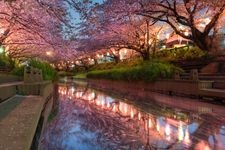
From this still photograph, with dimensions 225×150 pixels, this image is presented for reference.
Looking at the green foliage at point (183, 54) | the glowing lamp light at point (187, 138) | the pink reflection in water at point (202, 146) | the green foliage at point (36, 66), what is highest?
the green foliage at point (183, 54)

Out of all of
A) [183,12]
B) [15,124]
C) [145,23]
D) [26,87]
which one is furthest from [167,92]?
[15,124]

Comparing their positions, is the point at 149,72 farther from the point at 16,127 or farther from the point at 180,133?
the point at 16,127

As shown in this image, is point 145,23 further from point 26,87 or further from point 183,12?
point 26,87

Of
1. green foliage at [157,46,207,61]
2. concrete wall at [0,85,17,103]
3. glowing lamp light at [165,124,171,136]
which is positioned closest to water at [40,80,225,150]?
glowing lamp light at [165,124,171,136]

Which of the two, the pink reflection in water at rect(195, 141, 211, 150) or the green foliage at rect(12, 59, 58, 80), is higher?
the green foliage at rect(12, 59, 58, 80)

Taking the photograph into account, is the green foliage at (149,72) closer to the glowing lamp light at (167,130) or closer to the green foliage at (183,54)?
the green foliage at (183,54)

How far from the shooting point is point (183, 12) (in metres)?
29.3

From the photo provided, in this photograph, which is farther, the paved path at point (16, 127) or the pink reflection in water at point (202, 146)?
the pink reflection in water at point (202, 146)

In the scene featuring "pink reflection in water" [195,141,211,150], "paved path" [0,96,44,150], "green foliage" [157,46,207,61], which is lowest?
"pink reflection in water" [195,141,211,150]

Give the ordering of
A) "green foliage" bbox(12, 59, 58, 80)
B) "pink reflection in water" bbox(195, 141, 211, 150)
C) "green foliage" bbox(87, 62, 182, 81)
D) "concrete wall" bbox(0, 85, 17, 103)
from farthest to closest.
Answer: "green foliage" bbox(87, 62, 182, 81) → "green foliage" bbox(12, 59, 58, 80) → "concrete wall" bbox(0, 85, 17, 103) → "pink reflection in water" bbox(195, 141, 211, 150)

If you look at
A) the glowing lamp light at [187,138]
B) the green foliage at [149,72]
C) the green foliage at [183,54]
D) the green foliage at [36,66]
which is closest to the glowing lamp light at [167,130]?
the glowing lamp light at [187,138]

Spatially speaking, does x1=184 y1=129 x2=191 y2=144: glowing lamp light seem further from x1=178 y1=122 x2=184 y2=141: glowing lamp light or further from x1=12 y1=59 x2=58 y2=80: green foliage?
x1=12 y1=59 x2=58 y2=80: green foliage

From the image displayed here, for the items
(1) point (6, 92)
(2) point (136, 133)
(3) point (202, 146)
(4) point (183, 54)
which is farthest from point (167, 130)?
(4) point (183, 54)

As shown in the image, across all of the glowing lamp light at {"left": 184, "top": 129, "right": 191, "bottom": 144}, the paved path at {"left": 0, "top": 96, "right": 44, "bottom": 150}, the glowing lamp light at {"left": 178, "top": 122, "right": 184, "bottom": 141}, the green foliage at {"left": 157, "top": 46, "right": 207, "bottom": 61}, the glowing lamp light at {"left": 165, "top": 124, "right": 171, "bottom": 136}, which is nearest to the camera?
the paved path at {"left": 0, "top": 96, "right": 44, "bottom": 150}
